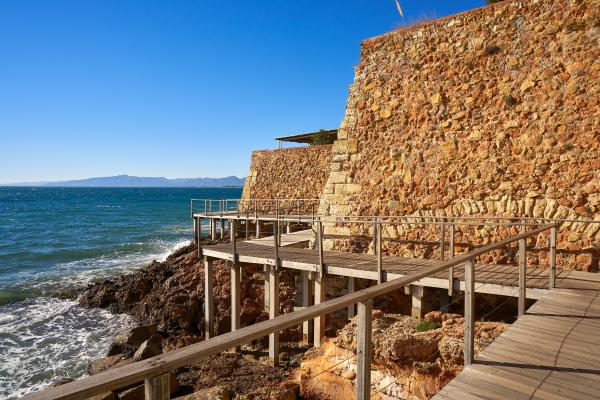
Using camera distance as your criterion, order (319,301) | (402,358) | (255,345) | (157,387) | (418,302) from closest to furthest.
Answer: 1. (157,387)
2. (402,358)
3. (418,302)
4. (319,301)
5. (255,345)

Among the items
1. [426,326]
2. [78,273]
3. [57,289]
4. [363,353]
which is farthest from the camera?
[78,273]

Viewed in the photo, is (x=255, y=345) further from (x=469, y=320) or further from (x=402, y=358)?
(x=469, y=320)

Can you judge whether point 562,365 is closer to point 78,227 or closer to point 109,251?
point 109,251

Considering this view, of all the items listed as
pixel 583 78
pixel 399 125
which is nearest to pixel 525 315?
pixel 583 78

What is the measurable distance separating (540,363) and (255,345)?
775cm

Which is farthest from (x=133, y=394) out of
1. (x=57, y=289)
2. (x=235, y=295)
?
(x=57, y=289)

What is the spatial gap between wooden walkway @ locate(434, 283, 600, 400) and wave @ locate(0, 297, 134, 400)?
31.3 feet

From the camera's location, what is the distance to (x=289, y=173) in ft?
73.4

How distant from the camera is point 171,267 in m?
17.1

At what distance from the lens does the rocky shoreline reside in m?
5.38

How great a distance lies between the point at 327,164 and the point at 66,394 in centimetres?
1982

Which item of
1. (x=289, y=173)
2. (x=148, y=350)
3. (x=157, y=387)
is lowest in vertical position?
(x=148, y=350)

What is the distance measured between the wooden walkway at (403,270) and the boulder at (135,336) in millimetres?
2675

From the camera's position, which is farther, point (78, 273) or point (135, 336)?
point (78, 273)
